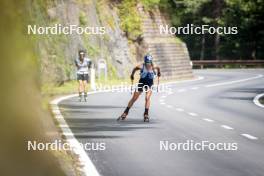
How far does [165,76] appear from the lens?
148 feet

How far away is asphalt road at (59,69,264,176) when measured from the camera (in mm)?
9148

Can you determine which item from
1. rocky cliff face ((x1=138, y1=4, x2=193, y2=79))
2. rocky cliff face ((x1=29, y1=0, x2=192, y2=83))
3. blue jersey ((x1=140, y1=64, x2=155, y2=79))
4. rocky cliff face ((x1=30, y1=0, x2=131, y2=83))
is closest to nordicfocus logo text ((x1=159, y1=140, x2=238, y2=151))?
blue jersey ((x1=140, y1=64, x2=155, y2=79))

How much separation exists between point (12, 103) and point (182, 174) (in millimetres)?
3060

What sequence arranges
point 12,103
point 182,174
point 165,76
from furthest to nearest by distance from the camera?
point 165,76 → point 182,174 → point 12,103

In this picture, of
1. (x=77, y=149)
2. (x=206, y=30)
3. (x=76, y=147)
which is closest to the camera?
(x=77, y=149)

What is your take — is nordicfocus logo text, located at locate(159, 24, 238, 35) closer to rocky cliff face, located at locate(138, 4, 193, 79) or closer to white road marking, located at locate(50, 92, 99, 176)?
rocky cliff face, located at locate(138, 4, 193, 79)

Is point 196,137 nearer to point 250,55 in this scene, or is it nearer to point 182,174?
point 182,174

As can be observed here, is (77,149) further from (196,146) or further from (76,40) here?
(76,40)

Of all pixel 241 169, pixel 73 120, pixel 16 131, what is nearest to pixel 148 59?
pixel 73 120

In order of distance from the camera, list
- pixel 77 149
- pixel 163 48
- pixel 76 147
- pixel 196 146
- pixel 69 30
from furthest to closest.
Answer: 1. pixel 163 48
2. pixel 69 30
3. pixel 196 146
4. pixel 76 147
5. pixel 77 149

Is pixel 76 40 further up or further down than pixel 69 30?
further down

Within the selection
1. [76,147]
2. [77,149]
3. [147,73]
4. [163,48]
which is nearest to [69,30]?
[163,48]

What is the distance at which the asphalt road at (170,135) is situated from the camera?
9148 mm

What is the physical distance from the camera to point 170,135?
13047 millimetres
